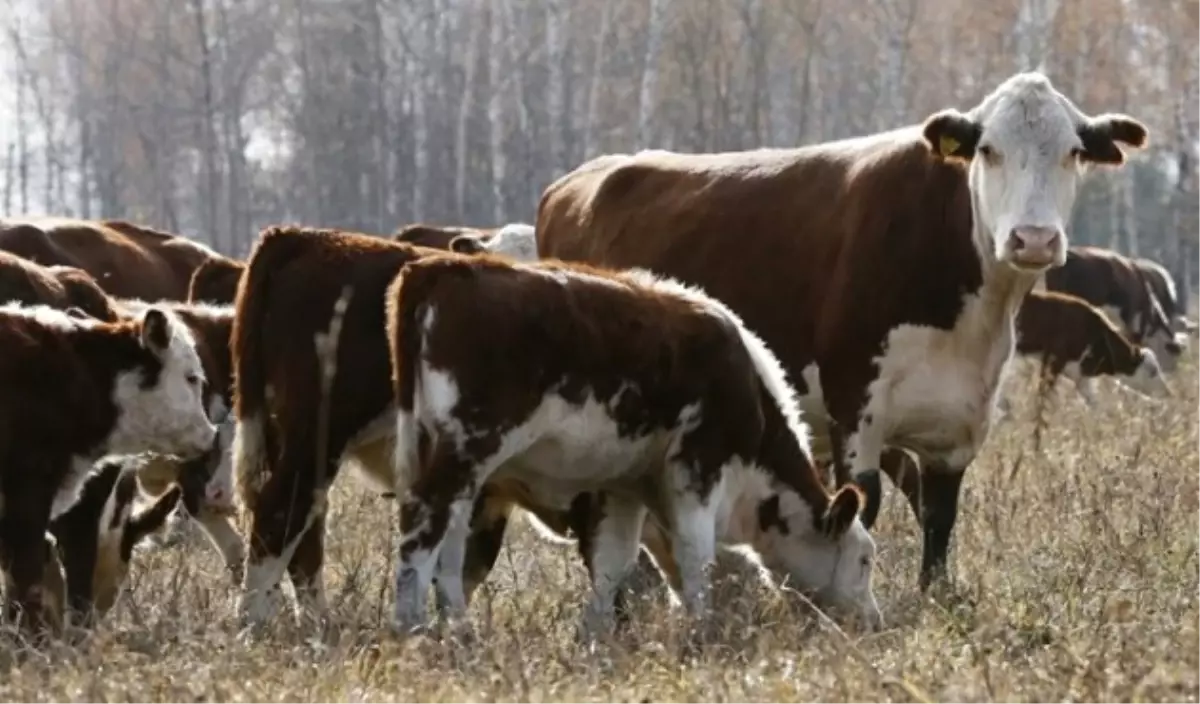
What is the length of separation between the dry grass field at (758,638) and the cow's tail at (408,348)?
588mm

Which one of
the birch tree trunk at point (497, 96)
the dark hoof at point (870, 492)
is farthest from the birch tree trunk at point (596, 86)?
the dark hoof at point (870, 492)

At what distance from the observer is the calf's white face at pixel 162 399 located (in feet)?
28.6

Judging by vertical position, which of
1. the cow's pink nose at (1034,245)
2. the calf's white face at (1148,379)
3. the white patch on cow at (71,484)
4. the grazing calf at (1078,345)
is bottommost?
the calf's white face at (1148,379)

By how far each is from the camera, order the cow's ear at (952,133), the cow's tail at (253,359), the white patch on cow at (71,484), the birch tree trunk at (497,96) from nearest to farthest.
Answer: the white patch on cow at (71,484) < the cow's tail at (253,359) < the cow's ear at (952,133) < the birch tree trunk at (497,96)

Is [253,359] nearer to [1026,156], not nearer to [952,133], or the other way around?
[952,133]

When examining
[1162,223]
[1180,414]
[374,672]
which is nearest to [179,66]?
[1162,223]

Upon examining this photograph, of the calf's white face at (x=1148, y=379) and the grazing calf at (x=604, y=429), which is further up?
the grazing calf at (x=604, y=429)

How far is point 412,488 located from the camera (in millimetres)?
7734

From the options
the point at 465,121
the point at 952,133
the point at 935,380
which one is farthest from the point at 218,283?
the point at 465,121

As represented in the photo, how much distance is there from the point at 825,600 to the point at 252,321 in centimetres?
248

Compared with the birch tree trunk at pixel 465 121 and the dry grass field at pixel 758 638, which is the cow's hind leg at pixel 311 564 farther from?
the birch tree trunk at pixel 465 121

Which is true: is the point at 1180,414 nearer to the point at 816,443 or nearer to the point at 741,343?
the point at 816,443

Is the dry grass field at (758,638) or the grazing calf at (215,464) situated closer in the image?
the dry grass field at (758,638)

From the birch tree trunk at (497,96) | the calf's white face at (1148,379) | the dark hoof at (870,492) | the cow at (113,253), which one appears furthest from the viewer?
the birch tree trunk at (497,96)
